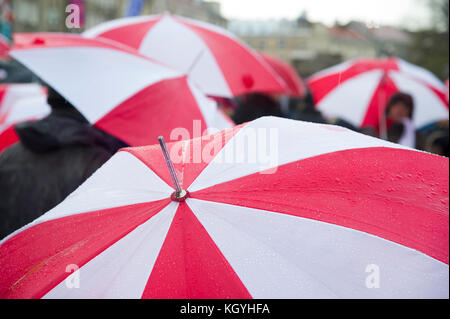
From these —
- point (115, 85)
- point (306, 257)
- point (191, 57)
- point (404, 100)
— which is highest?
point (191, 57)

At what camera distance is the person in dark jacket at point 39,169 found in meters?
2.49

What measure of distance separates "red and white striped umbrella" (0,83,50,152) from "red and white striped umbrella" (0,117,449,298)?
161cm

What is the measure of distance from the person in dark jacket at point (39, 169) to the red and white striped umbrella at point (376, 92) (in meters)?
2.98

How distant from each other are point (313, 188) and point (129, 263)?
550 mm

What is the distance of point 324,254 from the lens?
4.48ft

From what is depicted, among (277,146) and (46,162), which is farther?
(46,162)

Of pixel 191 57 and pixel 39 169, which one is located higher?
pixel 191 57

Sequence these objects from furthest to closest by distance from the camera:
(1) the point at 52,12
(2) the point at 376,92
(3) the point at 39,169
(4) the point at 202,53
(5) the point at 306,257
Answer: (1) the point at 52,12 → (2) the point at 376,92 → (4) the point at 202,53 → (3) the point at 39,169 → (5) the point at 306,257

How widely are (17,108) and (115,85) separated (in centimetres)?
147

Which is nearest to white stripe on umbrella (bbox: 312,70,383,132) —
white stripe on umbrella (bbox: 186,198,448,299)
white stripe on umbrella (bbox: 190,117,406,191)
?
white stripe on umbrella (bbox: 190,117,406,191)

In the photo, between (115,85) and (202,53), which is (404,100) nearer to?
(202,53)

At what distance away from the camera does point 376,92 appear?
493cm

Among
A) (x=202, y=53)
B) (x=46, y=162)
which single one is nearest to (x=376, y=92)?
(x=202, y=53)
